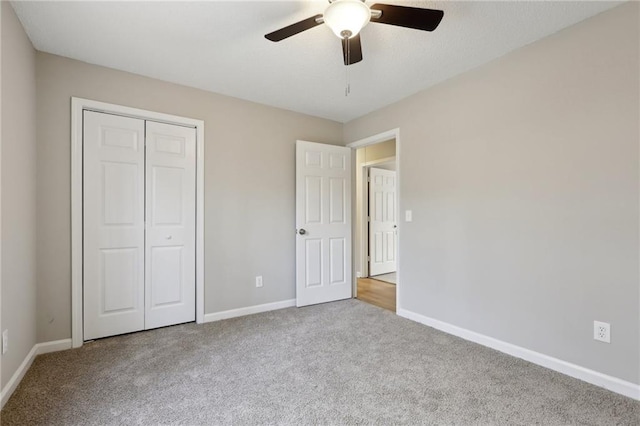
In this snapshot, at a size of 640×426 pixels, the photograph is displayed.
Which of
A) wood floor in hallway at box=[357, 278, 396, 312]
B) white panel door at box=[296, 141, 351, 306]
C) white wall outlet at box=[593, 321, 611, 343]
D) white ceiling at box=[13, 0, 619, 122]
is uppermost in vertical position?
white ceiling at box=[13, 0, 619, 122]

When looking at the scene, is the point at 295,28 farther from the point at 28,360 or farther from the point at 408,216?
the point at 28,360

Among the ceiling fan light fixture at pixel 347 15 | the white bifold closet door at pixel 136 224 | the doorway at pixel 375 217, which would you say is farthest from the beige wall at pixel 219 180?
the ceiling fan light fixture at pixel 347 15

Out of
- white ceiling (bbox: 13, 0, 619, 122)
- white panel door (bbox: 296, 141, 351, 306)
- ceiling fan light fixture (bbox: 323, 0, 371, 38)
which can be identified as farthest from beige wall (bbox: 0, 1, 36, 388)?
white panel door (bbox: 296, 141, 351, 306)

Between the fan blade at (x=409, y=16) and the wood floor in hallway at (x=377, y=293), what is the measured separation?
2.88m

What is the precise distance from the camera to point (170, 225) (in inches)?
117

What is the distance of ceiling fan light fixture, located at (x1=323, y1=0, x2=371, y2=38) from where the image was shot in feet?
4.89

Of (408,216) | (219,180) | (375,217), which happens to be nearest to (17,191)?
(219,180)

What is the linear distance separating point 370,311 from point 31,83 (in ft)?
12.0

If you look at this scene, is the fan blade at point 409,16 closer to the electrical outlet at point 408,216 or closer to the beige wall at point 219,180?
the electrical outlet at point 408,216

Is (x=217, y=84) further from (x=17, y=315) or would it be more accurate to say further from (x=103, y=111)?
(x=17, y=315)

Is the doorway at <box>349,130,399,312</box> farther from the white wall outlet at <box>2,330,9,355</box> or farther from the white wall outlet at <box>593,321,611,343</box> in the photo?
the white wall outlet at <box>2,330,9,355</box>

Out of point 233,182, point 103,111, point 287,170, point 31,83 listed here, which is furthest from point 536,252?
point 31,83

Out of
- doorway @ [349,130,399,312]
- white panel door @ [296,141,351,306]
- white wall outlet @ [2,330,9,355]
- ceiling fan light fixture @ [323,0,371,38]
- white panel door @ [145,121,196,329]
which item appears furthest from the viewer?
doorway @ [349,130,399,312]

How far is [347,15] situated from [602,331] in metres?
2.45
